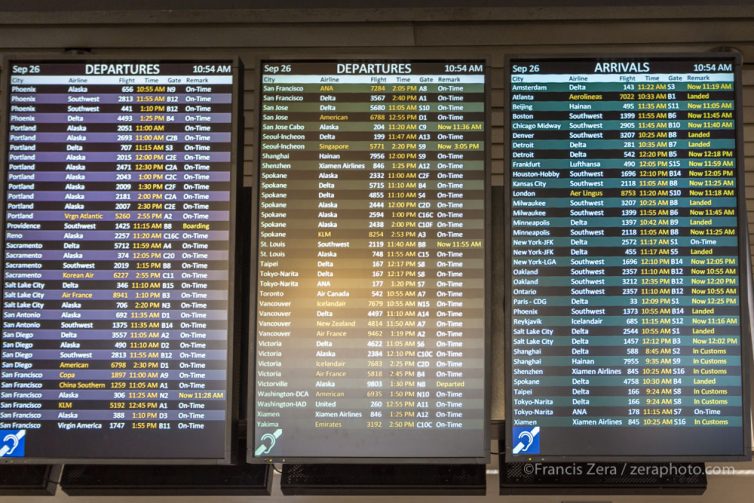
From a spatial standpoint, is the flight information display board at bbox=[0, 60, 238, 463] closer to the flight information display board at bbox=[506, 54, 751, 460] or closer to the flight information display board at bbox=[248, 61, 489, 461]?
the flight information display board at bbox=[248, 61, 489, 461]

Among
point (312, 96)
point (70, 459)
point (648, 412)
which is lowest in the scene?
point (70, 459)

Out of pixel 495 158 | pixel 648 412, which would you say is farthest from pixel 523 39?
pixel 648 412

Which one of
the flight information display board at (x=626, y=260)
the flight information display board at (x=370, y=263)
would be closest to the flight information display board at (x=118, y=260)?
the flight information display board at (x=370, y=263)

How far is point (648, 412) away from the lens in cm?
333

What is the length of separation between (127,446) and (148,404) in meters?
0.18

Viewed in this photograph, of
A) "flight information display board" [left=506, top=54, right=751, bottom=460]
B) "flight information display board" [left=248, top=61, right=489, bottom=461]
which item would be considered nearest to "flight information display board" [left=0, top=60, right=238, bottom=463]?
"flight information display board" [left=248, top=61, right=489, bottom=461]

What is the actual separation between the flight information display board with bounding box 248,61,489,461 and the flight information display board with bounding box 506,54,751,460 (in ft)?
0.65

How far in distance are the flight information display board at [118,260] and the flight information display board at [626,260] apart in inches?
47.7

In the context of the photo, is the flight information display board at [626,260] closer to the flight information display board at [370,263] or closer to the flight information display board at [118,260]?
the flight information display board at [370,263]

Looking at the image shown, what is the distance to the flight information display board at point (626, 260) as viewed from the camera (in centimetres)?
333

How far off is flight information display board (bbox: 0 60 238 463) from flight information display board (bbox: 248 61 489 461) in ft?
0.66

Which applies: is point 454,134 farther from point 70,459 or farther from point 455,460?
point 70,459

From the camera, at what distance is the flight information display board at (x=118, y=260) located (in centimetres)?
335

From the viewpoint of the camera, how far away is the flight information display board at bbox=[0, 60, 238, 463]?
3.35 meters
